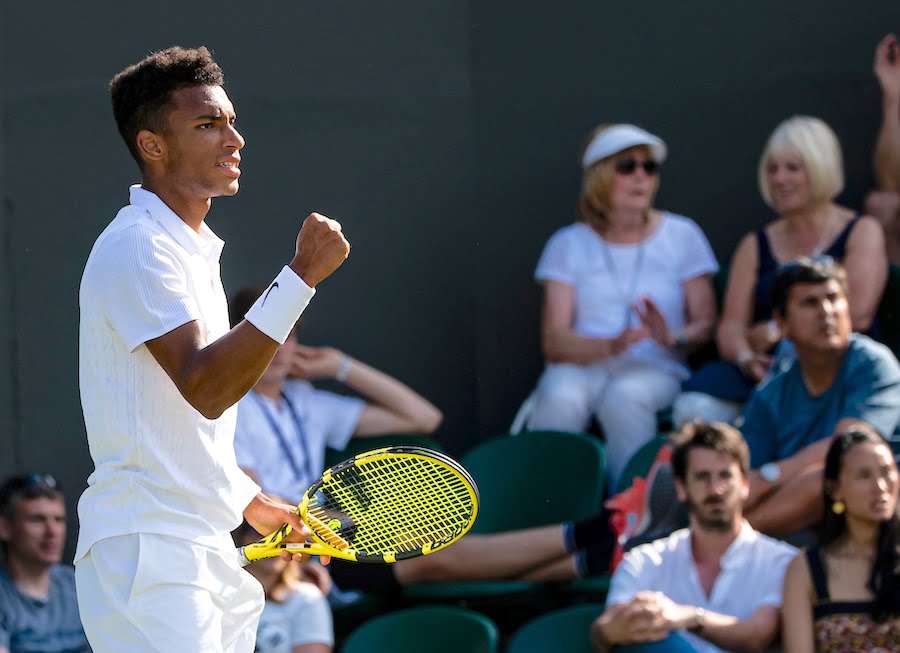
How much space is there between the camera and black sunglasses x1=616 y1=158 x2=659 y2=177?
6453 mm

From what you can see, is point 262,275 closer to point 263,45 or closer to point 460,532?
point 263,45

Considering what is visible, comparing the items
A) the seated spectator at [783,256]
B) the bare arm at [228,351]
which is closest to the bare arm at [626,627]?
the seated spectator at [783,256]

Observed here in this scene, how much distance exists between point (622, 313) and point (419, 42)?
63.5 inches

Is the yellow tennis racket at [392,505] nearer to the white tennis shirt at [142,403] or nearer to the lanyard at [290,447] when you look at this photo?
the white tennis shirt at [142,403]

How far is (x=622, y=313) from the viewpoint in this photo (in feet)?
21.4

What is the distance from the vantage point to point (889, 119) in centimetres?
652

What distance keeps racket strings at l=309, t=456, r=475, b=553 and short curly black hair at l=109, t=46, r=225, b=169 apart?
869 millimetres

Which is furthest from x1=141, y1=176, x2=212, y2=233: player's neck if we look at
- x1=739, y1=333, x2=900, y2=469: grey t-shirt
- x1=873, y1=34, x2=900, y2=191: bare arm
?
x1=873, y1=34, x2=900, y2=191: bare arm

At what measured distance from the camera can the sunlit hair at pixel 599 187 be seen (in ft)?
21.3

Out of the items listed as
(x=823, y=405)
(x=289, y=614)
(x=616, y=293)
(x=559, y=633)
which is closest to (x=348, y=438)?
(x=289, y=614)

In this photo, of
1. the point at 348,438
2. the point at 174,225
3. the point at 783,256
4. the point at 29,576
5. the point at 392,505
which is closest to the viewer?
the point at 174,225

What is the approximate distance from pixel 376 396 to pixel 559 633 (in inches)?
62.7

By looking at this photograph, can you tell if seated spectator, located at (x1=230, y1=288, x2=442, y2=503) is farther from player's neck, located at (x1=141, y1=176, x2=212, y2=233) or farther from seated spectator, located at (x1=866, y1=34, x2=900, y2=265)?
player's neck, located at (x1=141, y1=176, x2=212, y2=233)

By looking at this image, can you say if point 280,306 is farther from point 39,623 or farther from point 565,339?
point 565,339
